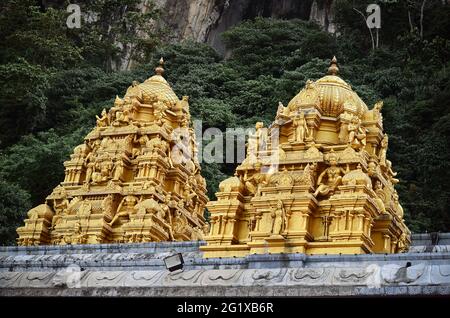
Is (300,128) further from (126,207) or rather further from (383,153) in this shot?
(126,207)

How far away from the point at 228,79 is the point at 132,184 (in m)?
25.0

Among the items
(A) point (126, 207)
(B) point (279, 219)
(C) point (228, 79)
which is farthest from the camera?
(C) point (228, 79)

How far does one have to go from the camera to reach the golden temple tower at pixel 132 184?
2412 cm

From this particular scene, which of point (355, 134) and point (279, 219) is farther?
point (355, 134)

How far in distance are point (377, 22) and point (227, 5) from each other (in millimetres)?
14077

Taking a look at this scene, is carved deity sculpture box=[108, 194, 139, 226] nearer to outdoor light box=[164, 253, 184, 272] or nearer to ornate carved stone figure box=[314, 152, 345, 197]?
ornate carved stone figure box=[314, 152, 345, 197]

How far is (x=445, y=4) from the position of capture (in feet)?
166

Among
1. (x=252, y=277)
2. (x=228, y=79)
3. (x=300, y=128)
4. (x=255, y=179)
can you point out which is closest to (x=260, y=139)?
(x=300, y=128)

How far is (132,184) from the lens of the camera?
995 inches

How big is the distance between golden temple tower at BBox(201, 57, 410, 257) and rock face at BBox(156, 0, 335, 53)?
122 ft

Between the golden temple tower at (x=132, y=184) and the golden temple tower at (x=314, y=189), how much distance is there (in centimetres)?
386

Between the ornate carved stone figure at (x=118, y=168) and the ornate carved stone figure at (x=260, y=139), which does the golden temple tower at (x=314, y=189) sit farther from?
the ornate carved stone figure at (x=118, y=168)

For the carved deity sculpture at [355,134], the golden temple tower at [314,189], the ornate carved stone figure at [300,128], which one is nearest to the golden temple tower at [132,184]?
the golden temple tower at [314,189]

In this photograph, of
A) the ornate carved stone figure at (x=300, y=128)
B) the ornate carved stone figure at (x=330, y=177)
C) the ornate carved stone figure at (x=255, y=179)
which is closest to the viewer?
the ornate carved stone figure at (x=330, y=177)
